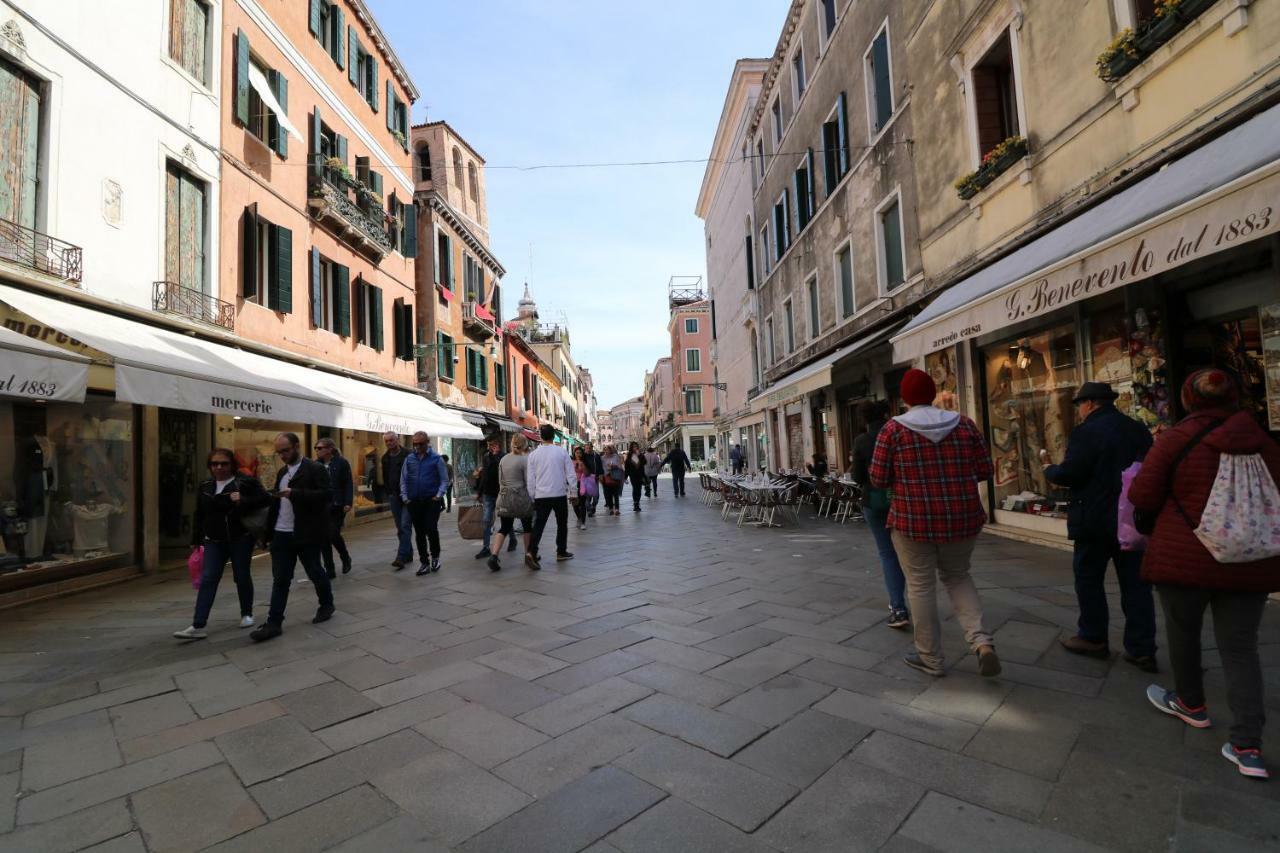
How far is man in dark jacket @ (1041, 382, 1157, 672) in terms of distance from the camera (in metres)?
3.27

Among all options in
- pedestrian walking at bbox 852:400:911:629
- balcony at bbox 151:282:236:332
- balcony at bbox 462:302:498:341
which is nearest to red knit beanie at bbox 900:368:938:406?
pedestrian walking at bbox 852:400:911:629

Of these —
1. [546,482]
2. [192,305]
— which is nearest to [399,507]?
[546,482]

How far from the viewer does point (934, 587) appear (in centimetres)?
328

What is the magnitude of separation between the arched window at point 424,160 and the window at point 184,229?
13.3 m

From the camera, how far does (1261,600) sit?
234 centimetres

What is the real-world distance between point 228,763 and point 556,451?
15.6ft

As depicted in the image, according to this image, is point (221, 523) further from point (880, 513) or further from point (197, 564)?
point (880, 513)

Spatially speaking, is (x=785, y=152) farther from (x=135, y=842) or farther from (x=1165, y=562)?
(x=135, y=842)

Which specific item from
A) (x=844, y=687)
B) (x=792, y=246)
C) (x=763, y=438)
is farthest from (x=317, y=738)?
(x=763, y=438)

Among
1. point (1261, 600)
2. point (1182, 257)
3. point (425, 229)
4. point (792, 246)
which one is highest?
point (425, 229)

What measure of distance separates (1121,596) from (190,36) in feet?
40.4

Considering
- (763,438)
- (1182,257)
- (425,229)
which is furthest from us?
(763,438)

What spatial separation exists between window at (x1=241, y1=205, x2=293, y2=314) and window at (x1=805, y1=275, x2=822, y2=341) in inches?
423

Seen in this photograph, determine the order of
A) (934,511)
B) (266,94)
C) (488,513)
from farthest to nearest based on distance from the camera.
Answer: (266,94) < (488,513) < (934,511)
